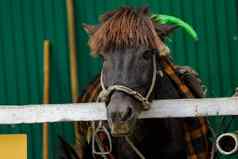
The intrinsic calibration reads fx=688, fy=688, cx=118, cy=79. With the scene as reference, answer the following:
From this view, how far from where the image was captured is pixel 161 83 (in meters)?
3.61

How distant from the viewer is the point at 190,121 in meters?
3.69

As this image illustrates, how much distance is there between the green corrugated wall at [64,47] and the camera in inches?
205

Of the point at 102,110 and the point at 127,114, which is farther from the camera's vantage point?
the point at 102,110

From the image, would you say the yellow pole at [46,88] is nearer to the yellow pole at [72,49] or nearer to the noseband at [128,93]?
the yellow pole at [72,49]

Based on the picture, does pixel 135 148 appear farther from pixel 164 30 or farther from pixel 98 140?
pixel 164 30

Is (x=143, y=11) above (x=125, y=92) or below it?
above

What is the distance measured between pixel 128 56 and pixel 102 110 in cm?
29

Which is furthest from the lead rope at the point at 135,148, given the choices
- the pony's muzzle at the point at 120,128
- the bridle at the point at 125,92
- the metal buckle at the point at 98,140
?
the pony's muzzle at the point at 120,128

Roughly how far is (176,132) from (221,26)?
181cm

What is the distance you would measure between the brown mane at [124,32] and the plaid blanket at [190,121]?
0.79ft

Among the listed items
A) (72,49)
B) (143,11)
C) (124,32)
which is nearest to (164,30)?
(143,11)

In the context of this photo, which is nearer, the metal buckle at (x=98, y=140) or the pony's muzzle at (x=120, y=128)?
the pony's muzzle at (x=120, y=128)

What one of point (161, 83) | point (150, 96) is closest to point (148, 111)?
point (150, 96)

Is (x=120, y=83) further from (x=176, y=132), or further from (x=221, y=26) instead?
(x=221, y=26)
